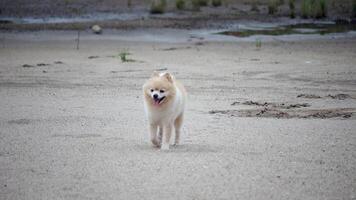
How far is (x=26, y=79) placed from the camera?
623 inches

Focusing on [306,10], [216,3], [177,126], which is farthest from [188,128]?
[216,3]

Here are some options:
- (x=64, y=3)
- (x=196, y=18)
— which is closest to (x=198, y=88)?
(x=196, y=18)

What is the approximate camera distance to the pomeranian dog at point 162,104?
8.80 metres

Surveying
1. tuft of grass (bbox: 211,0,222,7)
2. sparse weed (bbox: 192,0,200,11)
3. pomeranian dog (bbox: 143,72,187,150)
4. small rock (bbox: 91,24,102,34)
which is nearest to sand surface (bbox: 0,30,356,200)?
pomeranian dog (bbox: 143,72,187,150)

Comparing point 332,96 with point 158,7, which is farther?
point 158,7

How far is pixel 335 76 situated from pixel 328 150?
8266mm

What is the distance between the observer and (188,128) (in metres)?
10.4

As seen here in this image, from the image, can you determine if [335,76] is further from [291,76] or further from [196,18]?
[196,18]

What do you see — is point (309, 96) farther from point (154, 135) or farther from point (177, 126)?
point (154, 135)

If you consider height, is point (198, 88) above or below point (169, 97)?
below

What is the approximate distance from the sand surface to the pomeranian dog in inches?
9.9

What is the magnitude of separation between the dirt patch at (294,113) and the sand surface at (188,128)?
A: 0.06 ft

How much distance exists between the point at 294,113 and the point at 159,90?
11.7 ft

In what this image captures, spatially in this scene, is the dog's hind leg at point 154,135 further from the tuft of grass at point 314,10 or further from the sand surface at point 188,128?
the tuft of grass at point 314,10
